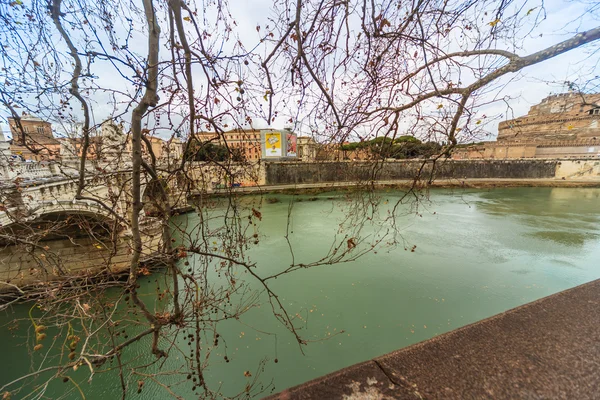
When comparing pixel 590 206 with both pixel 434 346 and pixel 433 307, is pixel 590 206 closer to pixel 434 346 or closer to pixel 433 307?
pixel 433 307

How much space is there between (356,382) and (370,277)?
6.10m

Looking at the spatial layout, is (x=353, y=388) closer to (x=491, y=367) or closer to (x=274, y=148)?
(x=491, y=367)

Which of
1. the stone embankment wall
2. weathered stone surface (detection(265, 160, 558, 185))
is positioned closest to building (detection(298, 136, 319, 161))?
the stone embankment wall

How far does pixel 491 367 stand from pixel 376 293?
536 centimetres

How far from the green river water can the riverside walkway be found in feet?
3.83

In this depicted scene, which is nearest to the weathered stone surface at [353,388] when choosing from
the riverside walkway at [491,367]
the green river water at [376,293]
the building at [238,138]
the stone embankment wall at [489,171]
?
the riverside walkway at [491,367]

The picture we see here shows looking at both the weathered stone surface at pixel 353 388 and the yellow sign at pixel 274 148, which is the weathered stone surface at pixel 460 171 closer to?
the yellow sign at pixel 274 148

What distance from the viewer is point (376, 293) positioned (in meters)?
5.73

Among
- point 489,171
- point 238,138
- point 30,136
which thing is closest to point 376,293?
point 238,138

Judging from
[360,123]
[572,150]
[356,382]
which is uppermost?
[572,150]

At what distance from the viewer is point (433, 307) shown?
5152 millimetres

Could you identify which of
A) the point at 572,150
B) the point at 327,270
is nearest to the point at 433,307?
the point at 327,270

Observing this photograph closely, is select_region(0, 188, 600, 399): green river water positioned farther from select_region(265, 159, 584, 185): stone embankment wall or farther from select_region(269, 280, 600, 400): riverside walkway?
select_region(265, 159, 584, 185): stone embankment wall

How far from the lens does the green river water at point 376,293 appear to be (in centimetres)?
386
